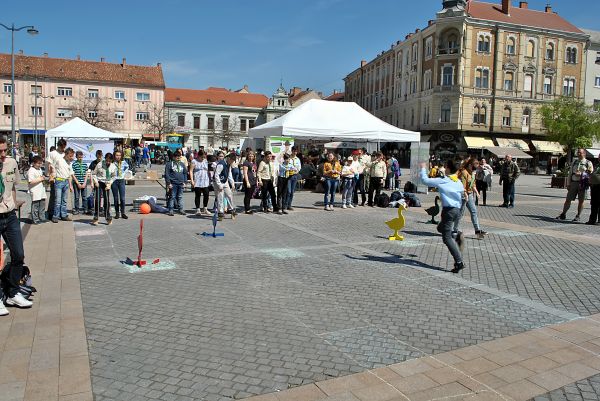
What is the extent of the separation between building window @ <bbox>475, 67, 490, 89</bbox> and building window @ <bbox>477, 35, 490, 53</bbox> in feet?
6.29

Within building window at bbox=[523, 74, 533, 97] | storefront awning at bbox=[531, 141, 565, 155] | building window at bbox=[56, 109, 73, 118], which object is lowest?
storefront awning at bbox=[531, 141, 565, 155]

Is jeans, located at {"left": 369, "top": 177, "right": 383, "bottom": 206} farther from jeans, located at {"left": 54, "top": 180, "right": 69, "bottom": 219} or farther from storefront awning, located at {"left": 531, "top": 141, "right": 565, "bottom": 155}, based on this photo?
storefront awning, located at {"left": 531, "top": 141, "right": 565, "bottom": 155}

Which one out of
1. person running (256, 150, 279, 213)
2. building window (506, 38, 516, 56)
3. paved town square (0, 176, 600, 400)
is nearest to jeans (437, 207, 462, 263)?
paved town square (0, 176, 600, 400)

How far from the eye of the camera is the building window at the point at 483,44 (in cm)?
5006

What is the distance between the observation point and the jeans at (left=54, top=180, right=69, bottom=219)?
11367 mm

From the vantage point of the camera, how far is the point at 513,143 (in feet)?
169

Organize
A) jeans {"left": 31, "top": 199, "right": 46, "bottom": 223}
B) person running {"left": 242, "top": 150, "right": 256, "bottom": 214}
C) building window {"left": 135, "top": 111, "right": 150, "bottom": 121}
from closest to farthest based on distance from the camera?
jeans {"left": 31, "top": 199, "right": 46, "bottom": 223} → person running {"left": 242, "top": 150, "right": 256, "bottom": 214} → building window {"left": 135, "top": 111, "right": 150, "bottom": 121}

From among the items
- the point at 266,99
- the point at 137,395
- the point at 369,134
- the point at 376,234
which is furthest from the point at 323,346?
the point at 266,99

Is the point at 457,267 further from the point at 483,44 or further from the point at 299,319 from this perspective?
the point at 483,44

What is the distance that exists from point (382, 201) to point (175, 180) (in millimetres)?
6825

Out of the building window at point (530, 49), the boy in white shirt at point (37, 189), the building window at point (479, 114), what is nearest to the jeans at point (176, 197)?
the boy in white shirt at point (37, 189)

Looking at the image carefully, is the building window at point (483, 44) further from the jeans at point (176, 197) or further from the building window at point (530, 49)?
the jeans at point (176, 197)

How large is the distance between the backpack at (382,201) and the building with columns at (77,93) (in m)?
51.4

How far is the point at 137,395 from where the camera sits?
3.51 m
